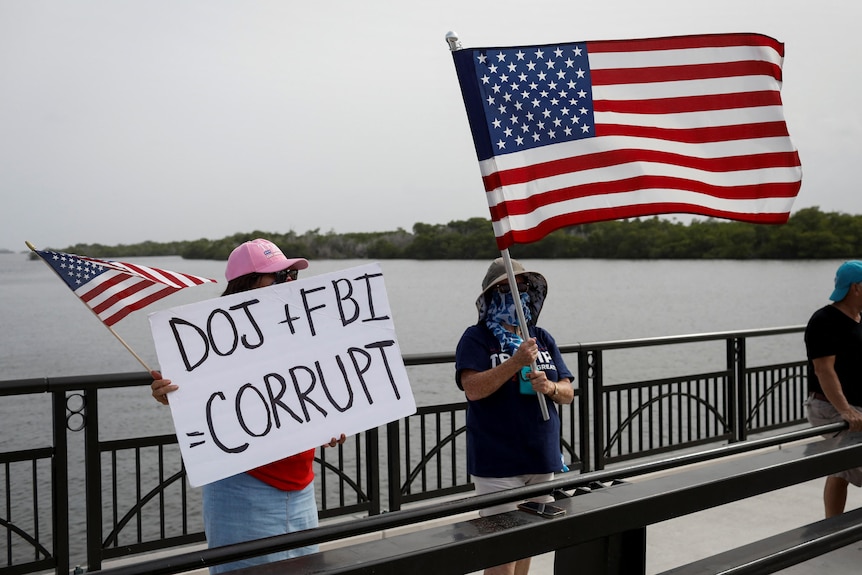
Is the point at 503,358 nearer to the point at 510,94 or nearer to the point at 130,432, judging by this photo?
the point at 510,94

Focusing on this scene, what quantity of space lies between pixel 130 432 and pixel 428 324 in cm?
3944

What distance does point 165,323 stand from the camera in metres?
2.46

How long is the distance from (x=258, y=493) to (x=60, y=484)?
2510 millimetres

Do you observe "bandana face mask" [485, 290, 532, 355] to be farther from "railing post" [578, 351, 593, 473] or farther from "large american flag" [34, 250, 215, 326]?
"railing post" [578, 351, 593, 473]

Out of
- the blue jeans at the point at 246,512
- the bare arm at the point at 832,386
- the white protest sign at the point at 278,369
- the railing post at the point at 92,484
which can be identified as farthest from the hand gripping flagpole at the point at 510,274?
the railing post at the point at 92,484

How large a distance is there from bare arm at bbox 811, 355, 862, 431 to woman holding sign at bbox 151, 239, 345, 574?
3177 mm

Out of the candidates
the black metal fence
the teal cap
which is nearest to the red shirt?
the black metal fence

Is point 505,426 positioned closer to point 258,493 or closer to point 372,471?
point 258,493

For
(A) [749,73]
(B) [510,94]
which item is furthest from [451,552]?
(A) [749,73]

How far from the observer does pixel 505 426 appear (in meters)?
3.54

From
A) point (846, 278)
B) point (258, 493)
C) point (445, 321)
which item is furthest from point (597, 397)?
point (445, 321)

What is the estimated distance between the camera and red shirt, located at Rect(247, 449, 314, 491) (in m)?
2.63

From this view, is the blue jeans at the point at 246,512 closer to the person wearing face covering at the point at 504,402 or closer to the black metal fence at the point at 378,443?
the person wearing face covering at the point at 504,402

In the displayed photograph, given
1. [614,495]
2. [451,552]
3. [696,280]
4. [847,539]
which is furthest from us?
[696,280]
